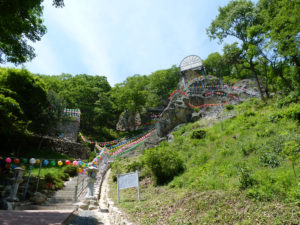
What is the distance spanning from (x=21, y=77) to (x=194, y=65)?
1063 inches

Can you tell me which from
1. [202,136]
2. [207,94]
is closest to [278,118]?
[202,136]

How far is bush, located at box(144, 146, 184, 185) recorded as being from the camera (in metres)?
9.24

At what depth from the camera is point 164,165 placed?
926cm

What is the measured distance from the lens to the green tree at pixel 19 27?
7.01 metres

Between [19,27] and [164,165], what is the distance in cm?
928

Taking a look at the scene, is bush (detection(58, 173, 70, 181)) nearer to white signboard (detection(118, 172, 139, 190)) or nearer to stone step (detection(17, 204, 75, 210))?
stone step (detection(17, 204, 75, 210))

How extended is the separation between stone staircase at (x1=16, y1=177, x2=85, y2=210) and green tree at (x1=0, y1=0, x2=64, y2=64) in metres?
7.93

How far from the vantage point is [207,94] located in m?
28.5

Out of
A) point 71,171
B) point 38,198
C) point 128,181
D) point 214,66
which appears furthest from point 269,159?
point 214,66

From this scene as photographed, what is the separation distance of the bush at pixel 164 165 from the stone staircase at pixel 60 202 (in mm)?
4445

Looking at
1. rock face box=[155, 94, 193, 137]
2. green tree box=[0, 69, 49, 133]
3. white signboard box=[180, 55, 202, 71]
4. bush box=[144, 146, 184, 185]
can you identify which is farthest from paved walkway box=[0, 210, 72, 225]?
white signboard box=[180, 55, 202, 71]

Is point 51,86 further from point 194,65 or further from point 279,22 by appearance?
point 279,22

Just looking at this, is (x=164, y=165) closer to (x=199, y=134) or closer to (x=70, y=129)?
(x=199, y=134)

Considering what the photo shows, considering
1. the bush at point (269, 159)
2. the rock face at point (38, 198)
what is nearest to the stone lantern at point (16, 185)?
the rock face at point (38, 198)
